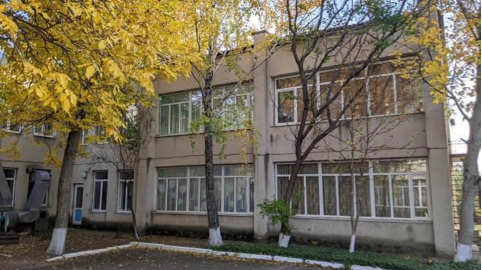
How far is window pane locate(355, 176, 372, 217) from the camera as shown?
12609 mm

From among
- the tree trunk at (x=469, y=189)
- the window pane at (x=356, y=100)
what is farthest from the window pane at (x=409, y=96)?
the tree trunk at (x=469, y=189)

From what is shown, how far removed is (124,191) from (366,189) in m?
12.0

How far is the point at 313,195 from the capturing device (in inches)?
534

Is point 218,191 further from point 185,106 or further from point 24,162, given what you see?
point 24,162

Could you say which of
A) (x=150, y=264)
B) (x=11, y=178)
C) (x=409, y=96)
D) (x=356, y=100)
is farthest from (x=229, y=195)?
(x=11, y=178)

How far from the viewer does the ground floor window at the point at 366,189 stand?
39.3 feet

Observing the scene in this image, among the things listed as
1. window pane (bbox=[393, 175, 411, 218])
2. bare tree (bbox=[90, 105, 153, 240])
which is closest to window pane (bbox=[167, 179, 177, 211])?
bare tree (bbox=[90, 105, 153, 240])

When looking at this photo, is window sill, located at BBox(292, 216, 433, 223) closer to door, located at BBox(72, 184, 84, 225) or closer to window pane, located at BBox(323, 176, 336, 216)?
window pane, located at BBox(323, 176, 336, 216)

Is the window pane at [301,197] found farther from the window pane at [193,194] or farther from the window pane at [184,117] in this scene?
the window pane at [184,117]

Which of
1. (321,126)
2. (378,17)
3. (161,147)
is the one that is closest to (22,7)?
(378,17)

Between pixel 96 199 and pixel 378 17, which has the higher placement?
pixel 378 17

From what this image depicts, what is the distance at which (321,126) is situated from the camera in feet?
→ 44.4

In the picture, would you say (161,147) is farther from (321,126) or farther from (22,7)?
(22,7)

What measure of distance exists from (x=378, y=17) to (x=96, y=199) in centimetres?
1656
